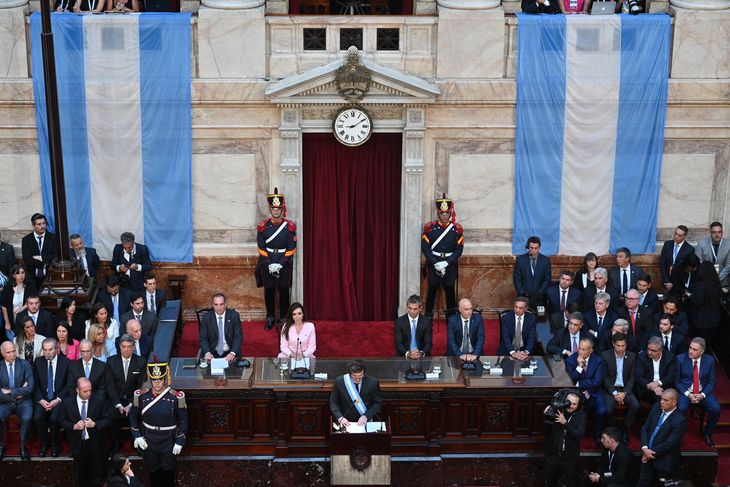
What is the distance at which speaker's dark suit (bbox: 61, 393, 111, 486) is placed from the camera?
1627 cm

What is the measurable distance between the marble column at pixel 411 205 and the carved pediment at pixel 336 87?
0.31m

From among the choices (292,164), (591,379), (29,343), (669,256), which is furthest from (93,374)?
(669,256)

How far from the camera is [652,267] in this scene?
66.4ft

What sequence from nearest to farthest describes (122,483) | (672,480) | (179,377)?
(122,483)
(672,480)
(179,377)

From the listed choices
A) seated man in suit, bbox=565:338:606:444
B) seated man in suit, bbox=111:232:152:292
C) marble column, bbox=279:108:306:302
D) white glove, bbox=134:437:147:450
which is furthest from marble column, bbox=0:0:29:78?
seated man in suit, bbox=565:338:606:444

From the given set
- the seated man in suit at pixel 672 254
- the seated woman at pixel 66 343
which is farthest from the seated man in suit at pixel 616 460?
the seated woman at pixel 66 343

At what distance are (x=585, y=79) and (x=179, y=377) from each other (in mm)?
7578

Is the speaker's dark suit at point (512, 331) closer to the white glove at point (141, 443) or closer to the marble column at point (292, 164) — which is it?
the marble column at point (292, 164)

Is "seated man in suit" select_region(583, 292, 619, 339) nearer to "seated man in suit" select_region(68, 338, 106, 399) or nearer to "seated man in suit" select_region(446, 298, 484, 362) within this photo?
"seated man in suit" select_region(446, 298, 484, 362)

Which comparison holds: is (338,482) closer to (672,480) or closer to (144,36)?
(672,480)

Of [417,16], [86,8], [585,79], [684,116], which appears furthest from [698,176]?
[86,8]

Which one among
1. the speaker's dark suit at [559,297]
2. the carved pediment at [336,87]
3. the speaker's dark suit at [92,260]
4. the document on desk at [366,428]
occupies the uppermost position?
the carved pediment at [336,87]

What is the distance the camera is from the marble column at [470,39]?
63.1 feet

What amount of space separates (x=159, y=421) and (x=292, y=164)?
201 inches
